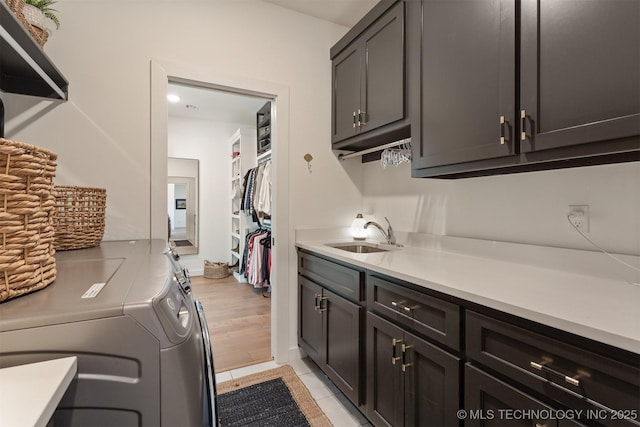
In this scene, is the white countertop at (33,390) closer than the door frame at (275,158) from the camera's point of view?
Yes

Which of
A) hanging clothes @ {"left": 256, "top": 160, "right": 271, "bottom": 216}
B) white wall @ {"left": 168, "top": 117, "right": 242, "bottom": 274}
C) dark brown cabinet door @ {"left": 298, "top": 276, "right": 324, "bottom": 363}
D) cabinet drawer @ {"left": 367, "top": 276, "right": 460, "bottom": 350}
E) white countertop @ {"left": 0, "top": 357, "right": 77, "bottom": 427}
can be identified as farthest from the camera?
white wall @ {"left": 168, "top": 117, "right": 242, "bottom": 274}

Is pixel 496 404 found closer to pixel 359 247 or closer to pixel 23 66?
pixel 359 247

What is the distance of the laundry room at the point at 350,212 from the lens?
58 cm

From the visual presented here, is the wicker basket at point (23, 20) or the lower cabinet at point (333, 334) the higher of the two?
the wicker basket at point (23, 20)

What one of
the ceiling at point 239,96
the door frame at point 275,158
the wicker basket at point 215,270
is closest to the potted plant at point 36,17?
the door frame at point 275,158

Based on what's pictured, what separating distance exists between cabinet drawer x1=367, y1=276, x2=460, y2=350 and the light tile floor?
26.9 inches

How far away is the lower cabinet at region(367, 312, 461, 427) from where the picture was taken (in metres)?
1.08

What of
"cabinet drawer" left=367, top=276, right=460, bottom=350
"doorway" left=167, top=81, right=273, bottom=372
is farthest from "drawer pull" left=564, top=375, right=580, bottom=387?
"doorway" left=167, top=81, right=273, bottom=372

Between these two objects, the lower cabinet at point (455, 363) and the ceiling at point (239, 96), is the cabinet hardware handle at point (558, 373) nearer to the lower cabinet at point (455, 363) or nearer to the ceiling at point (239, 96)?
the lower cabinet at point (455, 363)

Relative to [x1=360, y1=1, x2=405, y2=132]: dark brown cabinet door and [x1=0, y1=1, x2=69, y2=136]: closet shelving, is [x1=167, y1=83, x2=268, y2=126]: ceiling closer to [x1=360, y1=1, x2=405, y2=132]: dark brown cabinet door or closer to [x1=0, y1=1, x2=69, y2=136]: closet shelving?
[x1=360, y1=1, x2=405, y2=132]: dark brown cabinet door

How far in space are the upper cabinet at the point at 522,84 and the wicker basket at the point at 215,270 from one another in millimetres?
3873

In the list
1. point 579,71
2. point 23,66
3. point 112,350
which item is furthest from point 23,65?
point 579,71

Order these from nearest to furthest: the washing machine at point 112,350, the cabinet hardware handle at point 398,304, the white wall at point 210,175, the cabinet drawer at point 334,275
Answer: the washing machine at point 112,350 → the cabinet hardware handle at point 398,304 → the cabinet drawer at point 334,275 → the white wall at point 210,175

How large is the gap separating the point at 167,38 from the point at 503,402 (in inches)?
96.3
